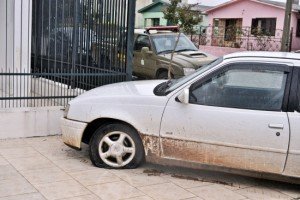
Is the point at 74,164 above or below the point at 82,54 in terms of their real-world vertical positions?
below

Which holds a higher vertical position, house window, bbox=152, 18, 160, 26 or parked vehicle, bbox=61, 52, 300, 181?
house window, bbox=152, 18, 160, 26

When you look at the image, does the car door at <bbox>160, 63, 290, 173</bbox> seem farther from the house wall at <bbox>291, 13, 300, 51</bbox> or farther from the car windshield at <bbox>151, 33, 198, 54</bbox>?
the house wall at <bbox>291, 13, 300, 51</bbox>

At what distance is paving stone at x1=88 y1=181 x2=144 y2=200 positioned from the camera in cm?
511

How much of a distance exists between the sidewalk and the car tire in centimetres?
11

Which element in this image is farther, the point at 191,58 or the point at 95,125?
the point at 191,58

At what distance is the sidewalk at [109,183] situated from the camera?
16.9 ft

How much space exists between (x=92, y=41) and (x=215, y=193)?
445 centimetres

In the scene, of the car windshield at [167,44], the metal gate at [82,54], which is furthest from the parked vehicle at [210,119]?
the car windshield at [167,44]

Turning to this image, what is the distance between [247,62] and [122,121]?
5.60ft

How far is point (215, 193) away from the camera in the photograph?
17.6 feet

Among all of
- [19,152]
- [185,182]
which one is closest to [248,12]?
[19,152]

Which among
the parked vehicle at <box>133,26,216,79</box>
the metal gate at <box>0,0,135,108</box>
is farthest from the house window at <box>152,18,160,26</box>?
the metal gate at <box>0,0,135,108</box>

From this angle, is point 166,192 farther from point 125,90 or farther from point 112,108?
point 125,90

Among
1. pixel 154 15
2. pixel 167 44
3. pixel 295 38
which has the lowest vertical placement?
pixel 167 44
